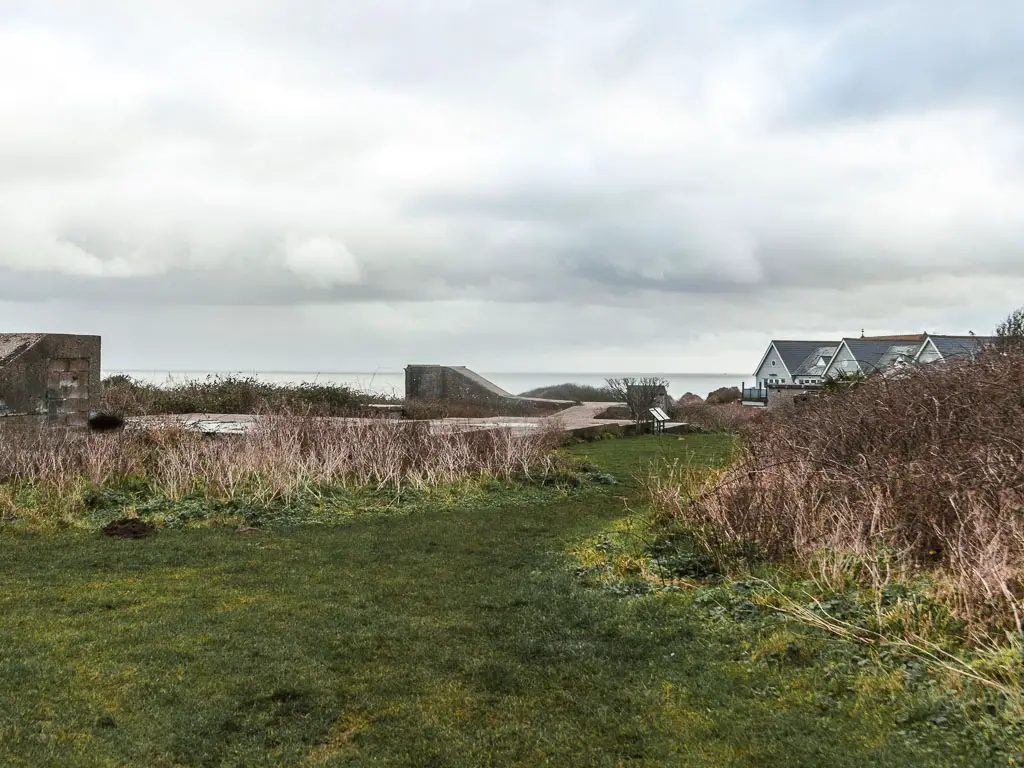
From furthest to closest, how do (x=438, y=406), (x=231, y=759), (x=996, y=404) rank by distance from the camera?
(x=438, y=406)
(x=996, y=404)
(x=231, y=759)

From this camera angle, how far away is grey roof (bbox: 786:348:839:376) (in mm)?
54503

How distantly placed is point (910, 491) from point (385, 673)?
3.64 metres

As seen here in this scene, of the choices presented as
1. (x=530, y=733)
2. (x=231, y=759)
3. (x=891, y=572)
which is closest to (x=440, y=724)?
(x=530, y=733)

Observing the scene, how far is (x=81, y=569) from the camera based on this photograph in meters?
6.09

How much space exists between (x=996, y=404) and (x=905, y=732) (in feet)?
12.5

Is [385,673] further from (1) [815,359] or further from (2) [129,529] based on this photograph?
(1) [815,359]

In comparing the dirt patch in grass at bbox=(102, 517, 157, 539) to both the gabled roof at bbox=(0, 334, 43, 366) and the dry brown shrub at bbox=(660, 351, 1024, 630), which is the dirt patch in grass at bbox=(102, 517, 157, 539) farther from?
the dry brown shrub at bbox=(660, 351, 1024, 630)

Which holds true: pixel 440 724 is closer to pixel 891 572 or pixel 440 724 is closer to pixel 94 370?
pixel 891 572

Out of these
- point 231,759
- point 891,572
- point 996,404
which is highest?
point 996,404

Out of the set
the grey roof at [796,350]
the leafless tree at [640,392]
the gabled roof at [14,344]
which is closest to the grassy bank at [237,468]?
the gabled roof at [14,344]

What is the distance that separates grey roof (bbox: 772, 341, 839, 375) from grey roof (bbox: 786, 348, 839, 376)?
27cm

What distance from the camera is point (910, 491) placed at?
225 inches

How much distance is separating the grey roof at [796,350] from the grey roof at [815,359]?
274 mm

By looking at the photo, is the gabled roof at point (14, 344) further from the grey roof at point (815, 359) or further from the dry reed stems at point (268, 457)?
the grey roof at point (815, 359)
